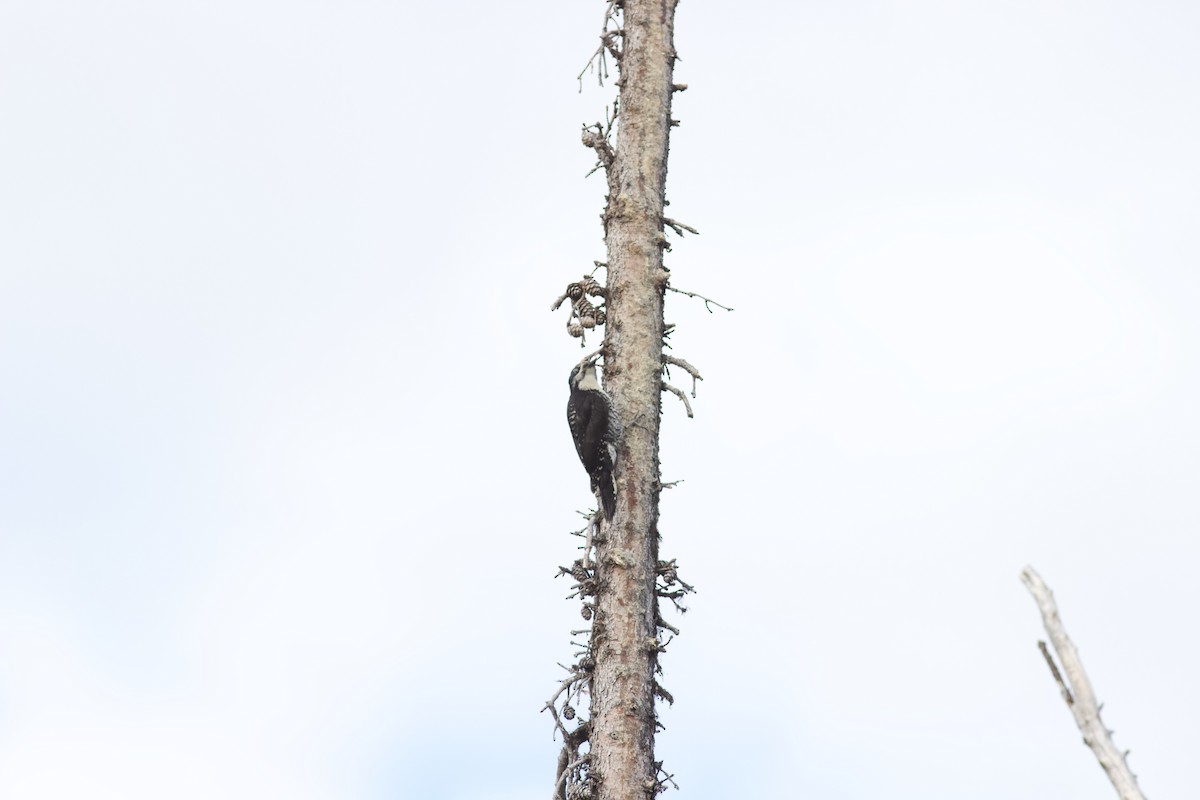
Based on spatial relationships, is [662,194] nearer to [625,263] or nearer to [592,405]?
[625,263]

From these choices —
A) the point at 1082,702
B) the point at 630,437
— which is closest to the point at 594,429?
the point at 630,437

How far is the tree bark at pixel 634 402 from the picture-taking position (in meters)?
6.57

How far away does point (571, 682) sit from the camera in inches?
273

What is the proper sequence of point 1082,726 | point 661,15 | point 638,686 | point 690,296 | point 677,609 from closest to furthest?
point 1082,726, point 638,686, point 677,609, point 690,296, point 661,15

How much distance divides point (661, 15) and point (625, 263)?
5.55 ft

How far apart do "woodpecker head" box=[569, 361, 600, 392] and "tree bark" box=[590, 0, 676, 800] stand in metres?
0.19

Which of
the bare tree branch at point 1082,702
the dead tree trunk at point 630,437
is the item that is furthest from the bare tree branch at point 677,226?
the bare tree branch at point 1082,702

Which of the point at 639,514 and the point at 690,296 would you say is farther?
the point at 690,296

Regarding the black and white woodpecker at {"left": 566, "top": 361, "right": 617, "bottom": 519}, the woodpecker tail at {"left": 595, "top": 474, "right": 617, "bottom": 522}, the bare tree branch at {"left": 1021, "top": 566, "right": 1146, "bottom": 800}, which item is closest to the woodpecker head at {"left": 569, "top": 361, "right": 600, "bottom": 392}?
the black and white woodpecker at {"left": 566, "top": 361, "right": 617, "bottom": 519}

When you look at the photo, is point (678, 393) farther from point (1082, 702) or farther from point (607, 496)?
point (1082, 702)

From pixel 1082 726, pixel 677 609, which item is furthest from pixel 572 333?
pixel 1082 726

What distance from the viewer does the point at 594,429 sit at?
7395mm

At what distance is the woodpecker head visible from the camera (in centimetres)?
750

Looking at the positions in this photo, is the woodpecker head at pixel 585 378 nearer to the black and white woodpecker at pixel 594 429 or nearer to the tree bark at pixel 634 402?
the black and white woodpecker at pixel 594 429
